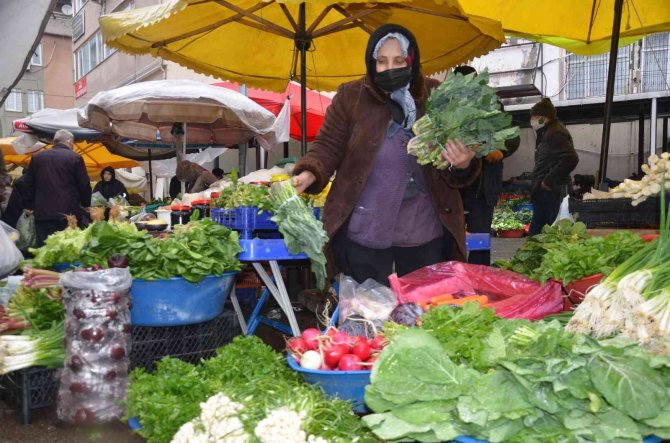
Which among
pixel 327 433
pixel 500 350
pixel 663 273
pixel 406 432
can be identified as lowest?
pixel 327 433

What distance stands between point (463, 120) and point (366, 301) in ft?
3.21

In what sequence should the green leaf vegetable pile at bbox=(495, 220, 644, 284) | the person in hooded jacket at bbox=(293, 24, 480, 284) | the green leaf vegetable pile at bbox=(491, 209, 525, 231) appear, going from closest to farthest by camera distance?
1. the green leaf vegetable pile at bbox=(495, 220, 644, 284)
2. the person in hooded jacket at bbox=(293, 24, 480, 284)
3. the green leaf vegetable pile at bbox=(491, 209, 525, 231)

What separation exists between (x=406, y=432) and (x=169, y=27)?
15.8ft

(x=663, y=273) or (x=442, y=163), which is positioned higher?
(x=442, y=163)

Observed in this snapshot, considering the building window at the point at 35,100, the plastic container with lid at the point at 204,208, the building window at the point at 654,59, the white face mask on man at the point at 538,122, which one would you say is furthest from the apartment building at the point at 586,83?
the building window at the point at 35,100

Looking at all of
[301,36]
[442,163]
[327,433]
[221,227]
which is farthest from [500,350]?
[301,36]

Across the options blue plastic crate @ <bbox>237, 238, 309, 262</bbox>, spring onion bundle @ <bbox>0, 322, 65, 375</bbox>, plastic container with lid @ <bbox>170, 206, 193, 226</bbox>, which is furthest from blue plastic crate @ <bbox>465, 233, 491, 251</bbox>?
spring onion bundle @ <bbox>0, 322, 65, 375</bbox>

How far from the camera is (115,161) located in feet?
58.4

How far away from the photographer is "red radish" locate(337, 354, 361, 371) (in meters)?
2.35

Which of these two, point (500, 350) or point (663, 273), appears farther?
point (663, 273)

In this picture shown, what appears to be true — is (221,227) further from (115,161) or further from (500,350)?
(115,161)

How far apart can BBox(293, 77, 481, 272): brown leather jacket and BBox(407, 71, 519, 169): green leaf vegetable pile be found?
423 mm

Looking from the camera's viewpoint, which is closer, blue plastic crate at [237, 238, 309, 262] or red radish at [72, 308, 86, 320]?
red radish at [72, 308, 86, 320]

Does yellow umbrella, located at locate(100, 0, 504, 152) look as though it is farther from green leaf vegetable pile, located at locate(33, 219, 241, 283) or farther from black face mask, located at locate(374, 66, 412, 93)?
green leaf vegetable pile, located at locate(33, 219, 241, 283)
